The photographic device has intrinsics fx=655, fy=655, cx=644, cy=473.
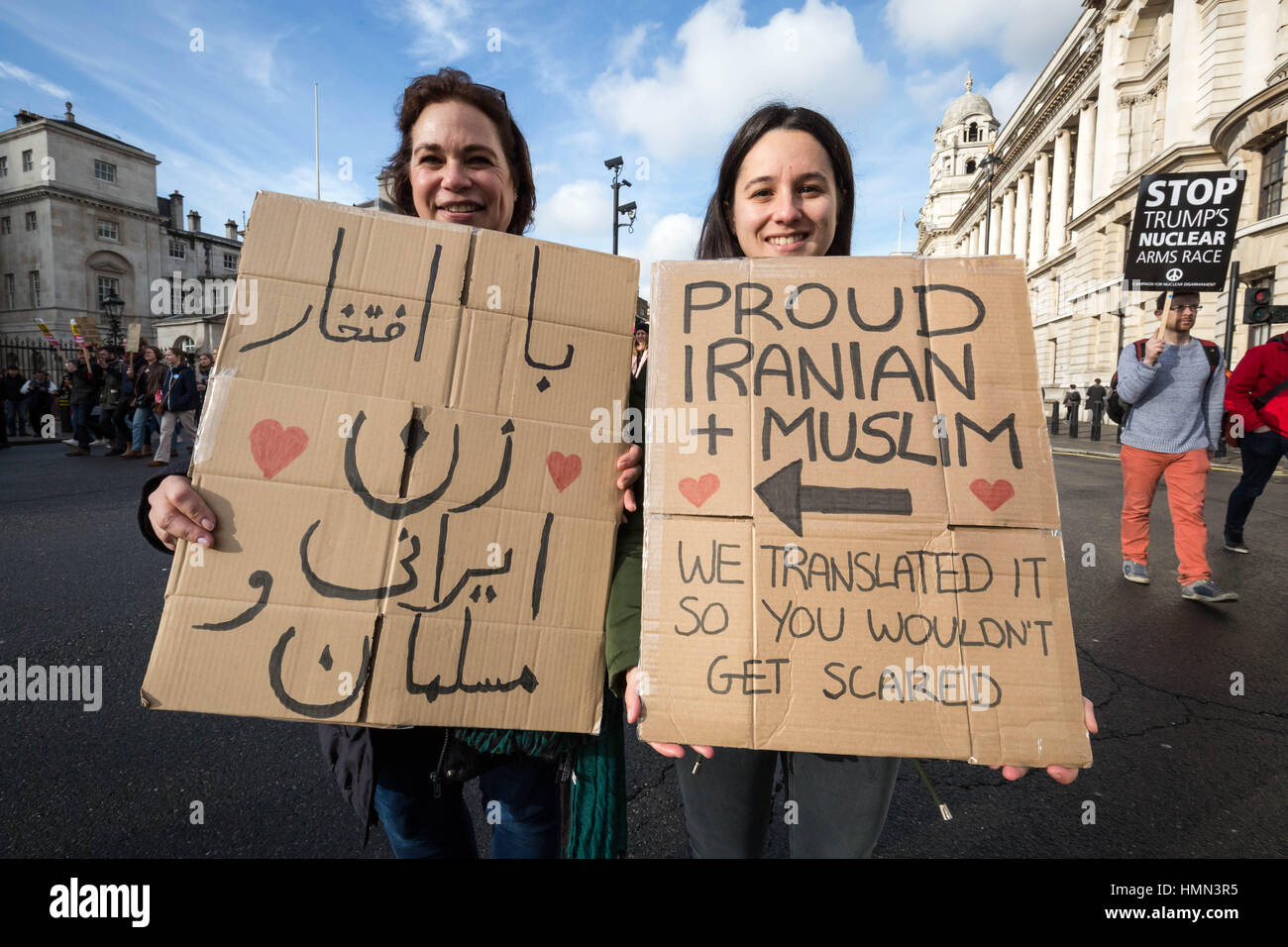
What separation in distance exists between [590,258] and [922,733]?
1.12 meters

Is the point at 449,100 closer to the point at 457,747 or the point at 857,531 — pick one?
the point at 857,531

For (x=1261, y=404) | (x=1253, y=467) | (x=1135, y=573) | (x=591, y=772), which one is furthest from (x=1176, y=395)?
(x=591, y=772)

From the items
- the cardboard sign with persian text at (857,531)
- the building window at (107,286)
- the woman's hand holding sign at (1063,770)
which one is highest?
the building window at (107,286)

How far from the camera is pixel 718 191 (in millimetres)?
1765

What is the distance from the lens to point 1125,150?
2822 centimetres

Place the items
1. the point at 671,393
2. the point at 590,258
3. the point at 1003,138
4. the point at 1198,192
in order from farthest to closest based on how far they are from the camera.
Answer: the point at 1003,138
the point at 1198,192
the point at 590,258
the point at 671,393

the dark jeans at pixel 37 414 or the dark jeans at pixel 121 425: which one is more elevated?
the dark jeans at pixel 37 414

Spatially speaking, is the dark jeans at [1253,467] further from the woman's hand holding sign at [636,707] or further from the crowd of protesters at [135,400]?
the crowd of protesters at [135,400]

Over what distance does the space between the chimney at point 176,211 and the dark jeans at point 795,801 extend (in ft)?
206

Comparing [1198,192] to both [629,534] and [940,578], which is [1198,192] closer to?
[940,578]

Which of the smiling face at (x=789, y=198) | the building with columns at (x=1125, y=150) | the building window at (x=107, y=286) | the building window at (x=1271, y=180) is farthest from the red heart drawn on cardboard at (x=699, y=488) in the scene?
the building window at (x=107, y=286)

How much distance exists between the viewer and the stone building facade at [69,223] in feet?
131

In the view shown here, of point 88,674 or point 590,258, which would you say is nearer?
point 590,258

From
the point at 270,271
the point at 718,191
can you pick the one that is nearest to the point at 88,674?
the point at 270,271
